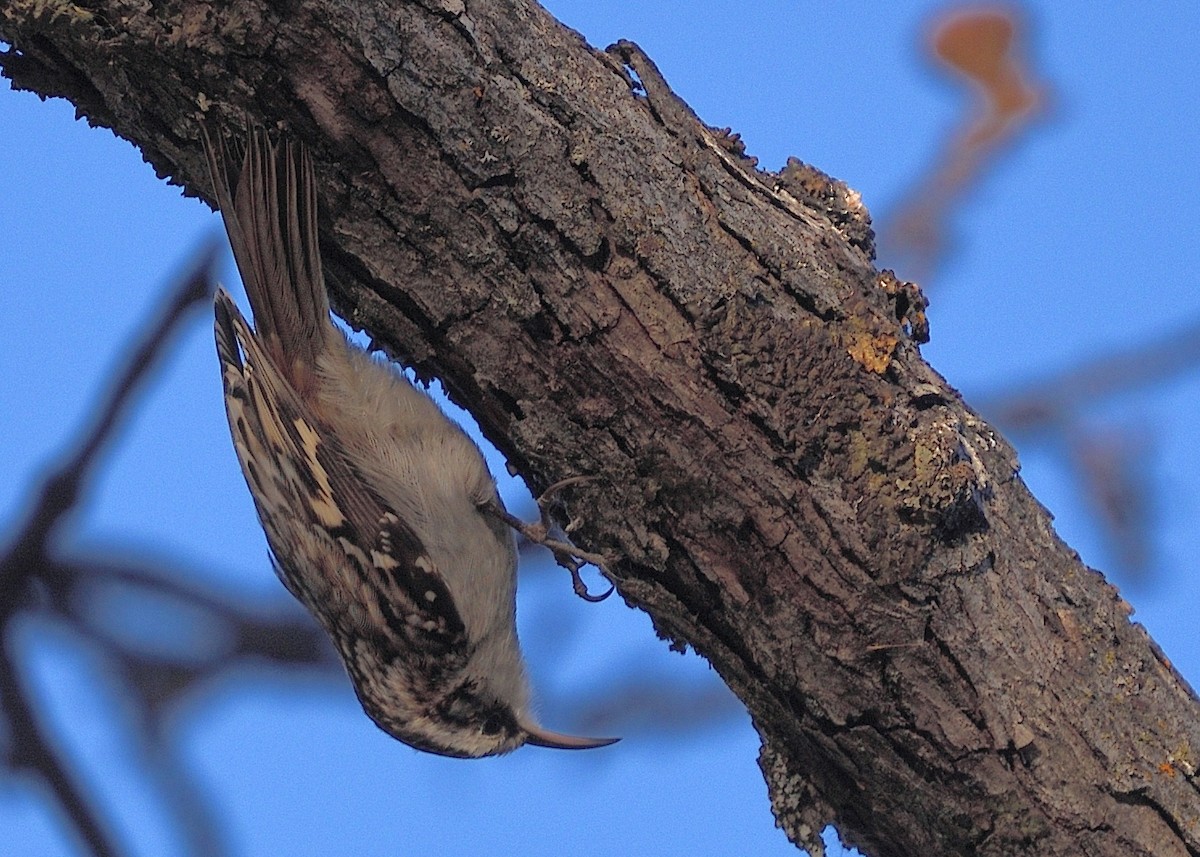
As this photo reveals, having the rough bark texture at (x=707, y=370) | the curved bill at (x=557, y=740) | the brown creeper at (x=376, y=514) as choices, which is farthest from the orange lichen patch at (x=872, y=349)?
the curved bill at (x=557, y=740)

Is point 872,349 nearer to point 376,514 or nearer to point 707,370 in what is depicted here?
point 707,370

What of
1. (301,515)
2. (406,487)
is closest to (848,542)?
(406,487)

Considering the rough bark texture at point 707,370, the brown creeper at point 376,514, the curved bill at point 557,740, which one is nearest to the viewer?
the rough bark texture at point 707,370

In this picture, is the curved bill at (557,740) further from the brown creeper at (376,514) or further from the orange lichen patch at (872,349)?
the orange lichen patch at (872,349)

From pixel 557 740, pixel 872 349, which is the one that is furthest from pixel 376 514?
pixel 872 349

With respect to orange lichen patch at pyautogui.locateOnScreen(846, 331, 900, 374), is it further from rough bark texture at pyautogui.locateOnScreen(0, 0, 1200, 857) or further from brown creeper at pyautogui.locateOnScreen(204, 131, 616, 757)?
brown creeper at pyautogui.locateOnScreen(204, 131, 616, 757)

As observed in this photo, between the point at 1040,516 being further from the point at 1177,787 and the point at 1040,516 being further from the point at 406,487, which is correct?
the point at 406,487
